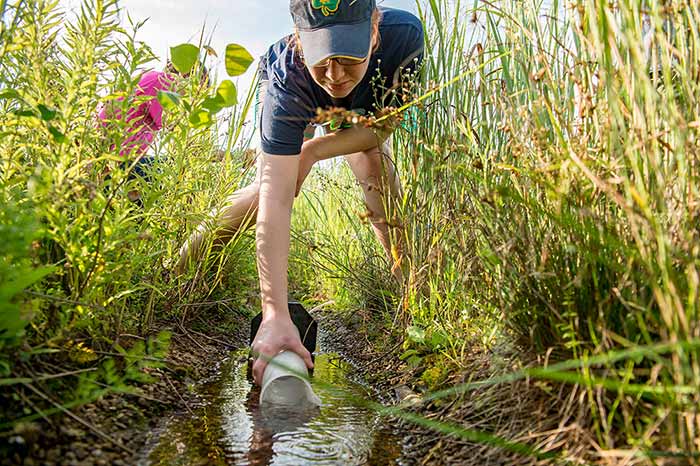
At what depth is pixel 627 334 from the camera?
973mm

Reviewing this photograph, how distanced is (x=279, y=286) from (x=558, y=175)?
1.14 meters

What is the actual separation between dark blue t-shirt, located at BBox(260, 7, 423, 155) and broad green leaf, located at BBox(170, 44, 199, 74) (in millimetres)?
559

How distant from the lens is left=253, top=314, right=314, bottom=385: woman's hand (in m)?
1.86

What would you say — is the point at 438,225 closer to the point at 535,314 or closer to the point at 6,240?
the point at 535,314

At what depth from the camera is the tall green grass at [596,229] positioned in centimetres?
86

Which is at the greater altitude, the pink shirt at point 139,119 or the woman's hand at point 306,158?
the pink shirt at point 139,119

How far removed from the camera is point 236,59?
156cm

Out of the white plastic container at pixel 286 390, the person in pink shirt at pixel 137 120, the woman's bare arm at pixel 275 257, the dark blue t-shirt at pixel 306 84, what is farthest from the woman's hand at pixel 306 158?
the white plastic container at pixel 286 390

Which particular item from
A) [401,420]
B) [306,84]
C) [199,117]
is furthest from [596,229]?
[306,84]

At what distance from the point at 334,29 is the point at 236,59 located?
1.49 feet

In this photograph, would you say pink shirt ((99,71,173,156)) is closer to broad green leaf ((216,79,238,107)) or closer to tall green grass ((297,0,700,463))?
broad green leaf ((216,79,238,107))

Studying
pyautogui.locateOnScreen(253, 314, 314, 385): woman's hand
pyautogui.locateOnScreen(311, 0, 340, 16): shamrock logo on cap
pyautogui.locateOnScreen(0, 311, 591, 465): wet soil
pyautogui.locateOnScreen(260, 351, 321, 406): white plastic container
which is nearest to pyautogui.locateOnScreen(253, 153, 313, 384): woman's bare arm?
pyautogui.locateOnScreen(253, 314, 314, 385): woman's hand

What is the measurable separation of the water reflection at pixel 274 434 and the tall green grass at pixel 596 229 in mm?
320

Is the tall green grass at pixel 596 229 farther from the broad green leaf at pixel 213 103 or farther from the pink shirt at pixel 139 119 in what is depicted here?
the pink shirt at pixel 139 119
